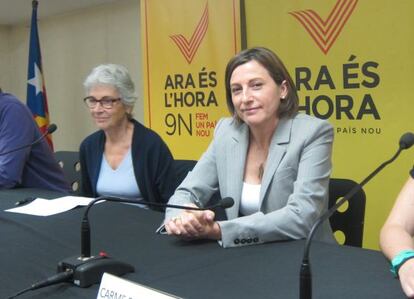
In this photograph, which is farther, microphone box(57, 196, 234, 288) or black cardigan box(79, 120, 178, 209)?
black cardigan box(79, 120, 178, 209)

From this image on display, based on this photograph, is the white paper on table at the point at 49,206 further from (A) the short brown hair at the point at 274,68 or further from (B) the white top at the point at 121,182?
(A) the short brown hair at the point at 274,68

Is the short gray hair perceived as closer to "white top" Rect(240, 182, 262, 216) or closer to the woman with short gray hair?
the woman with short gray hair

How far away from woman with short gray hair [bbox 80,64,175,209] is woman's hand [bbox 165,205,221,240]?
0.84 meters

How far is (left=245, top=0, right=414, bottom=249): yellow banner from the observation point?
2643 mm

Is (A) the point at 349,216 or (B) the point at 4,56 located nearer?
(A) the point at 349,216

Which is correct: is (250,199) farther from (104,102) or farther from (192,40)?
(192,40)

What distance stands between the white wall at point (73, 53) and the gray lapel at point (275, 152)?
124 inches

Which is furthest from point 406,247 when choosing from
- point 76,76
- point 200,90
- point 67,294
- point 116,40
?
point 76,76

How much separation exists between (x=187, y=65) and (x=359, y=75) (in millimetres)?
1348

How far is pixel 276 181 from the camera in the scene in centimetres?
171

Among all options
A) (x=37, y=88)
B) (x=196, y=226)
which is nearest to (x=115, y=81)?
(x=196, y=226)

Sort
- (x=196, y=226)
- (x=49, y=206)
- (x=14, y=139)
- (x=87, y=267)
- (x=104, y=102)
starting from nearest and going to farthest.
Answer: (x=87, y=267) < (x=196, y=226) < (x=49, y=206) < (x=104, y=102) < (x=14, y=139)

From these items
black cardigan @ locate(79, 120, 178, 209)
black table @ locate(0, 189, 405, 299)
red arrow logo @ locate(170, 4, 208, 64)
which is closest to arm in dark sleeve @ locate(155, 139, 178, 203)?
black cardigan @ locate(79, 120, 178, 209)

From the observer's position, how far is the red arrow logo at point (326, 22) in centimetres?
282
